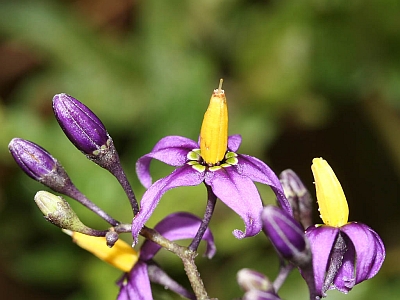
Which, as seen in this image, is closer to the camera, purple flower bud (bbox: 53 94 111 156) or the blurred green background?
purple flower bud (bbox: 53 94 111 156)

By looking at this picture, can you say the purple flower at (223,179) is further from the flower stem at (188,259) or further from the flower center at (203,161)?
the flower stem at (188,259)

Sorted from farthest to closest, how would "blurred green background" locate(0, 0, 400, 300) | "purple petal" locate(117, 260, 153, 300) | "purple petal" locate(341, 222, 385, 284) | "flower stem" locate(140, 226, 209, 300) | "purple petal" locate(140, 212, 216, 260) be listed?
"blurred green background" locate(0, 0, 400, 300), "purple petal" locate(140, 212, 216, 260), "purple petal" locate(117, 260, 153, 300), "flower stem" locate(140, 226, 209, 300), "purple petal" locate(341, 222, 385, 284)

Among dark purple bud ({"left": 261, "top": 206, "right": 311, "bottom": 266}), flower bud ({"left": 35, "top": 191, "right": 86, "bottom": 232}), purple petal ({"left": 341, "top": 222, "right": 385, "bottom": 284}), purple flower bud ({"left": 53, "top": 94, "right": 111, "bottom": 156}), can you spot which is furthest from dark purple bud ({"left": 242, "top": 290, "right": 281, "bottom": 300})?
purple flower bud ({"left": 53, "top": 94, "right": 111, "bottom": 156})

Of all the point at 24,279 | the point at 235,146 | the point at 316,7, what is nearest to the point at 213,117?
the point at 235,146

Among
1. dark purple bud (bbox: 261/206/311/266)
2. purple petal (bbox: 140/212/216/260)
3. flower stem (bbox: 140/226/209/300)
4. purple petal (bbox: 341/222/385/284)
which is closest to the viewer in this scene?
dark purple bud (bbox: 261/206/311/266)

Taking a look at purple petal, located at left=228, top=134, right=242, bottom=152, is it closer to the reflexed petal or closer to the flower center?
the flower center

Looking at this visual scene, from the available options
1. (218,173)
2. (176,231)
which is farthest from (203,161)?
(176,231)
